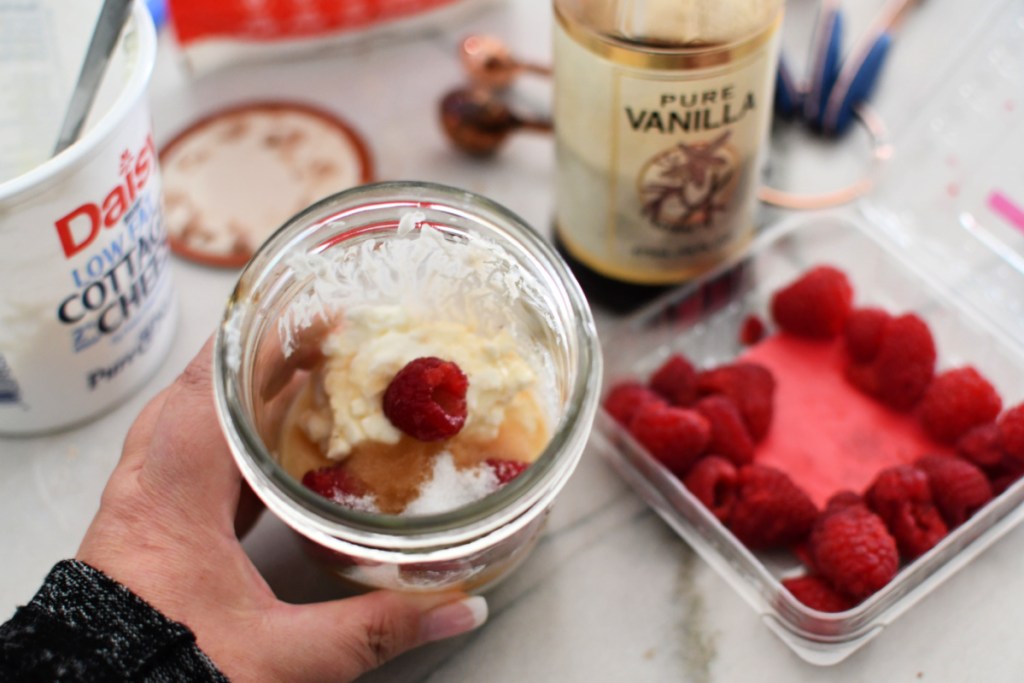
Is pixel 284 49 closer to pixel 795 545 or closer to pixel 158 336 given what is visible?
pixel 158 336

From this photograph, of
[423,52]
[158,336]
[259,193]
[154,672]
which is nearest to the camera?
[154,672]

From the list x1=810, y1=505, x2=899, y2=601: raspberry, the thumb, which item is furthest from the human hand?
x1=810, y1=505, x2=899, y2=601: raspberry

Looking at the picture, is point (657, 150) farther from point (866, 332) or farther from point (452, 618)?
point (452, 618)

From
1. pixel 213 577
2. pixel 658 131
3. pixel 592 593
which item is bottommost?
pixel 592 593

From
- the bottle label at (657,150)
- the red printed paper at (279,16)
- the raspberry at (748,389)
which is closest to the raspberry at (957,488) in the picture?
the raspberry at (748,389)

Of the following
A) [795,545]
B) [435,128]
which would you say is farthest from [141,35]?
[795,545]

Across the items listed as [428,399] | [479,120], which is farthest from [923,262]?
[428,399]
